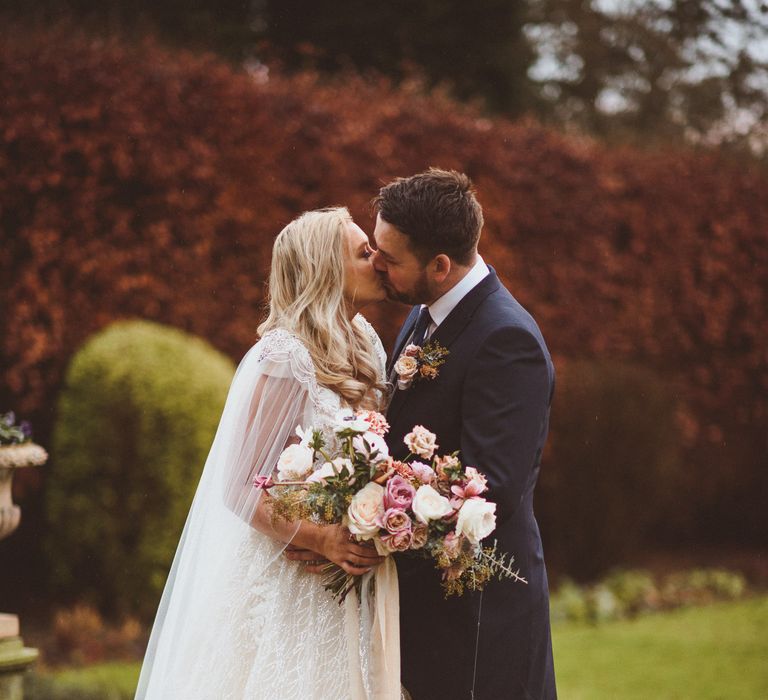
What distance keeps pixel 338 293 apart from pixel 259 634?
1.17 metres

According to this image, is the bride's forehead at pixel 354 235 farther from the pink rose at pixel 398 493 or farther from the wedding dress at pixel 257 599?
the pink rose at pixel 398 493

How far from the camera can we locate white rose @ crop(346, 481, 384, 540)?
2.54 metres

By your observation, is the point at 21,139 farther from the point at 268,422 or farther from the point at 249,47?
the point at 249,47

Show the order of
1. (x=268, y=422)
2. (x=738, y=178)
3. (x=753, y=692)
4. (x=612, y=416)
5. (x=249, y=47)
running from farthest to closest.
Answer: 1. (x=249, y=47)
2. (x=738, y=178)
3. (x=612, y=416)
4. (x=753, y=692)
5. (x=268, y=422)

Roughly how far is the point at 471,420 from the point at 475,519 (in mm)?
378

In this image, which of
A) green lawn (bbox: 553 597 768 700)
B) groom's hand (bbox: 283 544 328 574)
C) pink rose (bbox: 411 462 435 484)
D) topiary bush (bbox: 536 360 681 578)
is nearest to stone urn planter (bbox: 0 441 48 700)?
groom's hand (bbox: 283 544 328 574)

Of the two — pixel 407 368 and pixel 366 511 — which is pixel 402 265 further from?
pixel 366 511

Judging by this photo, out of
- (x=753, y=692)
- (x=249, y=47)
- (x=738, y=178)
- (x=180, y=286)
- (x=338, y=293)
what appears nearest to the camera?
(x=338, y=293)

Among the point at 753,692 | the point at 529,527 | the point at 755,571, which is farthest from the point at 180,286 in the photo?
the point at 755,571

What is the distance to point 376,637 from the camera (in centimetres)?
282

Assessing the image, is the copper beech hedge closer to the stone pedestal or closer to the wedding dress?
the stone pedestal

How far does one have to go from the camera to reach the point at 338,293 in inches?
126

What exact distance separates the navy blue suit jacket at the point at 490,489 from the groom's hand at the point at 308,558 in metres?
0.25

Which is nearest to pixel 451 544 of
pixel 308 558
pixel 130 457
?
pixel 308 558
